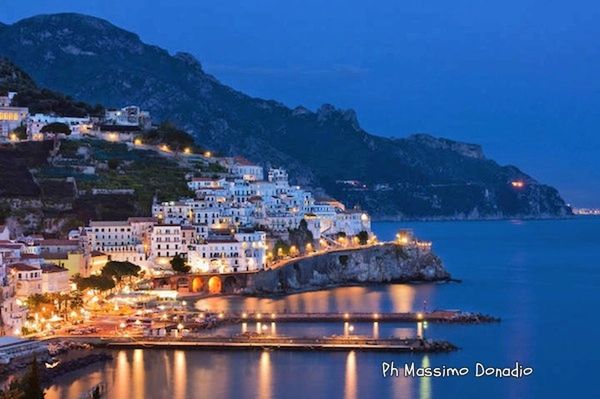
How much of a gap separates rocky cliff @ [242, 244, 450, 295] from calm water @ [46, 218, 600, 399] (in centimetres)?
208

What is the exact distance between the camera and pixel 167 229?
59562mm

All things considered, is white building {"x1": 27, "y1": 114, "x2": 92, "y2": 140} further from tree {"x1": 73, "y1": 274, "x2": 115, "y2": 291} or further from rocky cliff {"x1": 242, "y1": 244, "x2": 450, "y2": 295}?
tree {"x1": 73, "y1": 274, "x2": 115, "y2": 291}

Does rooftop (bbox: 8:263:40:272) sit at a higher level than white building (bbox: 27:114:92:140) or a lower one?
lower

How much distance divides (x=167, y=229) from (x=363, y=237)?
817 inches

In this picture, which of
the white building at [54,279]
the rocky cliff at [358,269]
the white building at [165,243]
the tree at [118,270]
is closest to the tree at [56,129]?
the white building at [165,243]

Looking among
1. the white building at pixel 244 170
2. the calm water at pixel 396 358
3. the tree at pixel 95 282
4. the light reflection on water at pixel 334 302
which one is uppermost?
the white building at pixel 244 170

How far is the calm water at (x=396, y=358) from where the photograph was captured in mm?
33750

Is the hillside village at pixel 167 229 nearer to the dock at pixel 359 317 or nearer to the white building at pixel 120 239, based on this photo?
the white building at pixel 120 239

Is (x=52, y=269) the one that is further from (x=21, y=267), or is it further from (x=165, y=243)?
(x=165, y=243)

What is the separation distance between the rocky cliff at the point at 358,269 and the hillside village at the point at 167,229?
1715 millimetres

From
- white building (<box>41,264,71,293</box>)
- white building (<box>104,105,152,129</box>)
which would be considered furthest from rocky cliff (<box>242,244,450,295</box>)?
white building (<box>104,105,152,129</box>)

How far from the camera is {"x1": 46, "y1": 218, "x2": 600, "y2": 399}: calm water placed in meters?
33.8

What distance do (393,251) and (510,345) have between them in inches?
1100

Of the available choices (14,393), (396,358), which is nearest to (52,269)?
(396,358)
